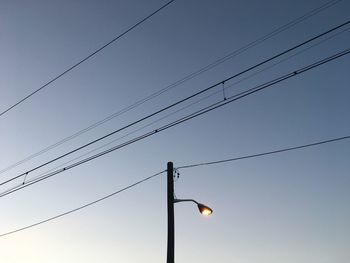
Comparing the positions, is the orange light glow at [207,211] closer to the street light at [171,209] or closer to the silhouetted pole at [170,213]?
the street light at [171,209]

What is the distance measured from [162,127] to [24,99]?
760cm

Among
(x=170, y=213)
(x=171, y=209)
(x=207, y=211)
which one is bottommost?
(x=207, y=211)

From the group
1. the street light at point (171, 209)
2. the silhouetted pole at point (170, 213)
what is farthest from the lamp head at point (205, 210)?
the silhouetted pole at point (170, 213)

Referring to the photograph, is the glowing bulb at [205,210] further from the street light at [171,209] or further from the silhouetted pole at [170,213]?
the silhouetted pole at [170,213]

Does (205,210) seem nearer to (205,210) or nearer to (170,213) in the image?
(205,210)

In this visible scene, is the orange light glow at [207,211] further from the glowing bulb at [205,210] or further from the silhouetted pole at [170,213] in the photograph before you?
the silhouetted pole at [170,213]

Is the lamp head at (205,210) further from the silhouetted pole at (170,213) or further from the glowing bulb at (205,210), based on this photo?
the silhouetted pole at (170,213)

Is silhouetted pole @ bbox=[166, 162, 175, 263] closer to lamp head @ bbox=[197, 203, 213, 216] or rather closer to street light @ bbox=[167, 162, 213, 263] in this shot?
street light @ bbox=[167, 162, 213, 263]

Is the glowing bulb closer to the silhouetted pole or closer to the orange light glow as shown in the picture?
the orange light glow

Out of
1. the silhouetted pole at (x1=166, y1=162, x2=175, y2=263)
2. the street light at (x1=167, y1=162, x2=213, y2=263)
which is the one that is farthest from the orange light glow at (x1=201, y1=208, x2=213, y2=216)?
the silhouetted pole at (x1=166, y1=162, x2=175, y2=263)

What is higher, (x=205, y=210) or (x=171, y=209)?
(x=171, y=209)

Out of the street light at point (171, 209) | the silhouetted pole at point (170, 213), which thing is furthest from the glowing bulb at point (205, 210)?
the silhouetted pole at point (170, 213)

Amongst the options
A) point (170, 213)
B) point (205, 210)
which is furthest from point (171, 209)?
point (205, 210)

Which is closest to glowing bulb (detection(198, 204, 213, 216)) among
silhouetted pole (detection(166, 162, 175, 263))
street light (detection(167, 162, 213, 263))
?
street light (detection(167, 162, 213, 263))
